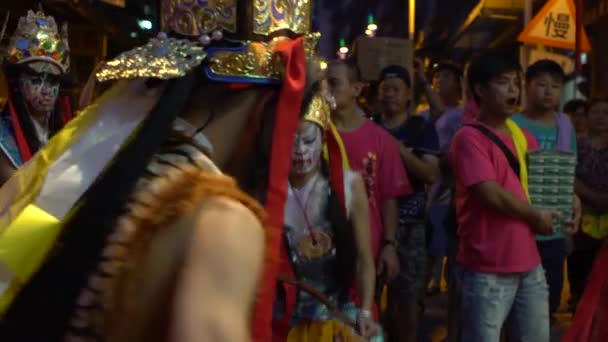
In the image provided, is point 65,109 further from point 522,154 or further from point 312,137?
point 522,154

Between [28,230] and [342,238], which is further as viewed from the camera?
[342,238]

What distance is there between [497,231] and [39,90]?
2.62 metres

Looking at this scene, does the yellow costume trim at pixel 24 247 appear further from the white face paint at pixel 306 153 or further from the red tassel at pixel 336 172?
the red tassel at pixel 336 172

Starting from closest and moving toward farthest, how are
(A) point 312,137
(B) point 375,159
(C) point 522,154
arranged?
(A) point 312,137
(C) point 522,154
(B) point 375,159

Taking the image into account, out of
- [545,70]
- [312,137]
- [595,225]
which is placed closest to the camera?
[312,137]

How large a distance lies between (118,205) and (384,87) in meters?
4.40

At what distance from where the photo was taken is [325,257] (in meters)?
3.70

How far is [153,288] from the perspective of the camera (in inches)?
60.9

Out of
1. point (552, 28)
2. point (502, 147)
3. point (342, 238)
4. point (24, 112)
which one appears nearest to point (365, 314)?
point (342, 238)

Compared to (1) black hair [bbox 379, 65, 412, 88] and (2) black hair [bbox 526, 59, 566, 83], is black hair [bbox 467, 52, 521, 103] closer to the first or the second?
(2) black hair [bbox 526, 59, 566, 83]

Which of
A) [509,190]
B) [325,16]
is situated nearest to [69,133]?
[509,190]

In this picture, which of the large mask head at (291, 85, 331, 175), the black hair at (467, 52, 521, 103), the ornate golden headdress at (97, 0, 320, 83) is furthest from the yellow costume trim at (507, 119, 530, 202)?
the ornate golden headdress at (97, 0, 320, 83)

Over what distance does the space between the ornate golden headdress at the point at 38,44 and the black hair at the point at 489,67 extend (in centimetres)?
236

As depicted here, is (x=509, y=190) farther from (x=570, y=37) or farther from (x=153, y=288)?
(x=570, y=37)
